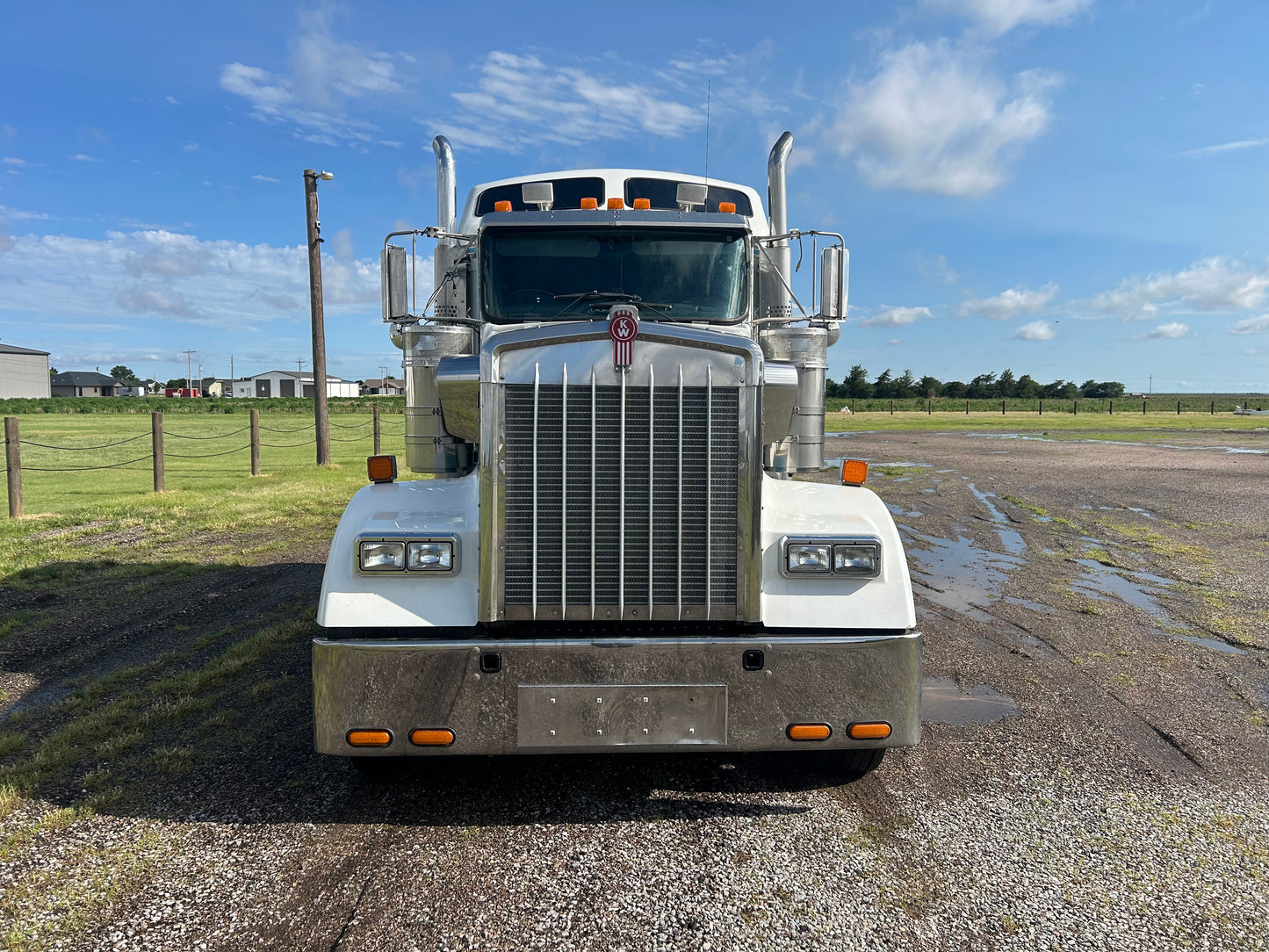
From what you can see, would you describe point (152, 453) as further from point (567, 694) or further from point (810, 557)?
point (810, 557)

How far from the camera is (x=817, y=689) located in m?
3.35

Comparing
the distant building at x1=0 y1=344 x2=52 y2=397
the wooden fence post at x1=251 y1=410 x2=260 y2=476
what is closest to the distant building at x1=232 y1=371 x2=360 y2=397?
the distant building at x1=0 y1=344 x2=52 y2=397

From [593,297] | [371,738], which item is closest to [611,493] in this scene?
[371,738]

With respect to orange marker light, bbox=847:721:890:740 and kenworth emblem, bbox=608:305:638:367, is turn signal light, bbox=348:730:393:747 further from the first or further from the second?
orange marker light, bbox=847:721:890:740

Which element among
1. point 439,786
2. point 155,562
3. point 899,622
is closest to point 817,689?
point 899,622

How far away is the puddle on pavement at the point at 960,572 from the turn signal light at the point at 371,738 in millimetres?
5085

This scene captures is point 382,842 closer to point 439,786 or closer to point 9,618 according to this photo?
point 439,786

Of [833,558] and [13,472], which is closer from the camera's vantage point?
[833,558]

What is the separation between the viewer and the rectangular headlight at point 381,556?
11.3 feet

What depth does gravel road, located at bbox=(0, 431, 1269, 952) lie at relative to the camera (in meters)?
2.81

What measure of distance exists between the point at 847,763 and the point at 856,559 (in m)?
1.08

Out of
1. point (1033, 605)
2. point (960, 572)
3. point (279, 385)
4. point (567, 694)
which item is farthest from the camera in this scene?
point (279, 385)

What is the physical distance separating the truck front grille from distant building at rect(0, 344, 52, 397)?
10957cm

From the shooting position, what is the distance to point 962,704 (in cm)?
493
